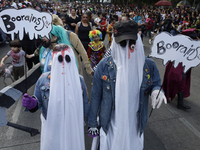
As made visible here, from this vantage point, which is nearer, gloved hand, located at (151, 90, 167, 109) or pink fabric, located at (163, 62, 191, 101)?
gloved hand, located at (151, 90, 167, 109)

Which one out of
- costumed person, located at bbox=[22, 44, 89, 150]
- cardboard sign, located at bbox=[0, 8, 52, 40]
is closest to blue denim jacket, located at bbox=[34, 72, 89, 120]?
costumed person, located at bbox=[22, 44, 89, 150]

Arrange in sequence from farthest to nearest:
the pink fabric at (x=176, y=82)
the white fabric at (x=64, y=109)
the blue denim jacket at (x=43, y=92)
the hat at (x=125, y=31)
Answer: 1. the pink fabric at (x=176, y=82)
2. the blue denim jacket at (x=43, y=92)
3. the white fabric at (x=64, y=109)
4. the hat at (x=125, y=31)

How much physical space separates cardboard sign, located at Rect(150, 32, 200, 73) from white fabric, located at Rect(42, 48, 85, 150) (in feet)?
3.53

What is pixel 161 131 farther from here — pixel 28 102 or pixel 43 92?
pixel 28 102

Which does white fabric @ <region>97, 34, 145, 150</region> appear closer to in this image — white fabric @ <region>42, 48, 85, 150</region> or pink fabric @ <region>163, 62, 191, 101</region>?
white fabric @ <region>42, 48, 85, 150</region>

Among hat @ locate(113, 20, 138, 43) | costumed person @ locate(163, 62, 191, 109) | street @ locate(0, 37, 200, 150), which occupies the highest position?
hat @ locate(113, 20, 138, 43)

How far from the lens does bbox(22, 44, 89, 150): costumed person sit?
1777 mm

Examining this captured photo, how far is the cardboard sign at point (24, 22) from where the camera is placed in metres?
2.21

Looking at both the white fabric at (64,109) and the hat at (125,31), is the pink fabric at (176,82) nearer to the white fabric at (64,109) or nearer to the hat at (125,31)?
the hat at (125,31)

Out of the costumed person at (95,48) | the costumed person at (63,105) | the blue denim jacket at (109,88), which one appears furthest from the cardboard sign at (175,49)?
the costumed person at (95,48)

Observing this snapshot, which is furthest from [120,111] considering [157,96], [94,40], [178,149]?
[94,40]

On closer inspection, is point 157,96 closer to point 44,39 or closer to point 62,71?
point 62,71

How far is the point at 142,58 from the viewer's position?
1774mm

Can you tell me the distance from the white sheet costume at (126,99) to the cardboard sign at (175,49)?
0.52m
